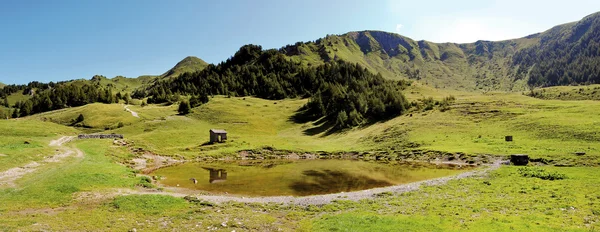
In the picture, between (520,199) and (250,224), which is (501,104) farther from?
(250,224)

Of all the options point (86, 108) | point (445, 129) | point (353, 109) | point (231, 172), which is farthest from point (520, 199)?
point (86, 108)

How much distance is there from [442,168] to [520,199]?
26361 millimetres

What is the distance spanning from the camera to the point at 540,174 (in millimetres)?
35406

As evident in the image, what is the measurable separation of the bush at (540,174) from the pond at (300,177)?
9099mm

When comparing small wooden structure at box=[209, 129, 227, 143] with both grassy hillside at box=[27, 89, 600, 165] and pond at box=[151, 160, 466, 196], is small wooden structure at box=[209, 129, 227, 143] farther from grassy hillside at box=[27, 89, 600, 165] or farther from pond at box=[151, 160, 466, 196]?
pond at box=[151, 160, 466, 196]

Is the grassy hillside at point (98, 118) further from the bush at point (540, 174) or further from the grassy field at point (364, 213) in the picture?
the bush at point (540, 174)

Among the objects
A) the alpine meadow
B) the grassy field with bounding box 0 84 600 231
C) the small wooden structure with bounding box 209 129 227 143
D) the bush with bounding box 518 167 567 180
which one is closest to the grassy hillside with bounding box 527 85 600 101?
the alpine meadow

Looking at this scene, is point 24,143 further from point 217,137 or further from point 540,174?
point 540,174

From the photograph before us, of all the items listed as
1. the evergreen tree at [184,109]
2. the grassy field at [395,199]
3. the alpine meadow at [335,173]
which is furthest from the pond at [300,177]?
the evergreen tree at [184,109]

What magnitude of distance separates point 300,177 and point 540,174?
95.4ft

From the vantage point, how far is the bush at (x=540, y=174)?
111 ft

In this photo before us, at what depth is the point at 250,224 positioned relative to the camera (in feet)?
70.6

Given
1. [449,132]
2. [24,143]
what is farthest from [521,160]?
[24,143]

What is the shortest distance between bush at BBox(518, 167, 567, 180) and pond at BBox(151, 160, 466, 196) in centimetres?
910
